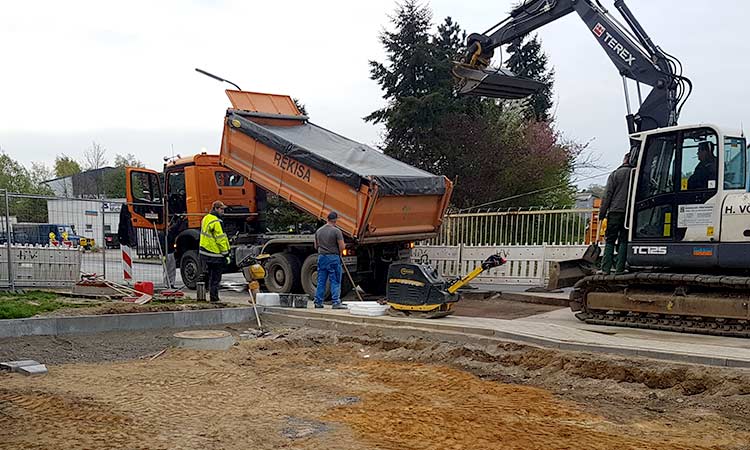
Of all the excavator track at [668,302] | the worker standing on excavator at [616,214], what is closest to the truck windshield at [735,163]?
the excavator track at [668,302]

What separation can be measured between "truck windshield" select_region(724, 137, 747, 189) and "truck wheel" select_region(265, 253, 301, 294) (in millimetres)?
7590

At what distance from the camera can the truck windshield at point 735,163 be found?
28.3 ft

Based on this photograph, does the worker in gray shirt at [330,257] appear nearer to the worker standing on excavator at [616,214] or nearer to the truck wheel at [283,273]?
the truck wheel at [283,273]

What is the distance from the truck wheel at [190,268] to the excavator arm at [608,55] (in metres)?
6.87

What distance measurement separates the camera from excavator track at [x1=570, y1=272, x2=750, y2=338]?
8312 millimetres

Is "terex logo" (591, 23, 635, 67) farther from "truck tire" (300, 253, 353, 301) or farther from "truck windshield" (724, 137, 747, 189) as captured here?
"truck tire" (300, 253, 353, 301)

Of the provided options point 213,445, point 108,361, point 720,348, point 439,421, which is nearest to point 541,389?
point 439,421

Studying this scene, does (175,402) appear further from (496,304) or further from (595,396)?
(496,304)

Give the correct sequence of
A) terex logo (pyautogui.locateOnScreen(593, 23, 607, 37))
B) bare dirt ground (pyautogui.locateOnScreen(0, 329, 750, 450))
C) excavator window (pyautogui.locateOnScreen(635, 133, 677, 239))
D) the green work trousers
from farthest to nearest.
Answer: terex logo (pyautogui.locateOnScreen(593, 23, 607, 37))
the green work trousers
excavator window (pyautogui.locateOnScreen(635, 133, 677, 239))
bare dirt ground (pyautogui.locateOnScreen(0, 329, 750, 450))

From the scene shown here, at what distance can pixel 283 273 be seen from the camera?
43.2ft

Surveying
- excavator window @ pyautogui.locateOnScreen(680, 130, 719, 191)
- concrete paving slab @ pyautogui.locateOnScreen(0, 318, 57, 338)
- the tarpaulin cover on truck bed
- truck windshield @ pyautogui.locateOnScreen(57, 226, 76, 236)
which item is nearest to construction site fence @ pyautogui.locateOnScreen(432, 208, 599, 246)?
the tarpaulin cover on truck bed

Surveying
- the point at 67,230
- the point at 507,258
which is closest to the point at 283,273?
the point at 507,258

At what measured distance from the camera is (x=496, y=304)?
40.8ft

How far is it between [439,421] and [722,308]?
4611 millimetres
